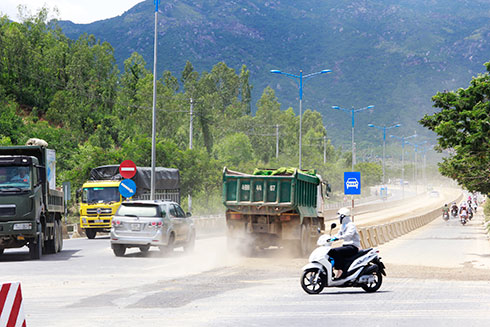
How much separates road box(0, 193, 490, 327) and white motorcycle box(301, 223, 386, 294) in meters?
0.22

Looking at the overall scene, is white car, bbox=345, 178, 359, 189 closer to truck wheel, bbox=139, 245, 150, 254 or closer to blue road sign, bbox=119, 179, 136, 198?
blue road sign, bbox=119, 179, 136, 198

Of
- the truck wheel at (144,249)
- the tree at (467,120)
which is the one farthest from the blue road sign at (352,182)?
the truck wheel at (144,249)

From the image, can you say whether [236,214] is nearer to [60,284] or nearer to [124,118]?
[60,284]

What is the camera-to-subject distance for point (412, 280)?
18531 millimetres

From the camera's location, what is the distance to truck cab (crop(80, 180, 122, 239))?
121 feet

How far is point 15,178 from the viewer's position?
22875mm

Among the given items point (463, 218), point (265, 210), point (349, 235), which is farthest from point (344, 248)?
point (463, 218)

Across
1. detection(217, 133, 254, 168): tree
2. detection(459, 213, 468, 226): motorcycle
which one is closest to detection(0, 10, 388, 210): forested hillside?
detection(217, 133, 254, 168): tree

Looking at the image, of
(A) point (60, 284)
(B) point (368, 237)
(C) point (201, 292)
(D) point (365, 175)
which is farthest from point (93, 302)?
(D) point (365, 175)

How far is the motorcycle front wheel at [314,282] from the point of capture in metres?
15.2

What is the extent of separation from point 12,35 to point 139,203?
84.3 meters

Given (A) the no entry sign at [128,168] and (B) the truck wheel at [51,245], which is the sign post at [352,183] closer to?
(A) the no entry sign at [128,168]

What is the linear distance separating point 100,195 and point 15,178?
48.0 feet

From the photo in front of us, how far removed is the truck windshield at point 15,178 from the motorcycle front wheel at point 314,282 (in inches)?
422
